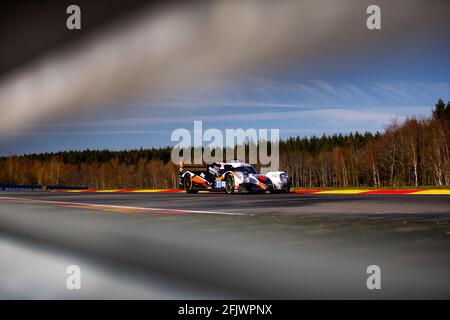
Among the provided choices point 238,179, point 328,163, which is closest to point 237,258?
point 238,179

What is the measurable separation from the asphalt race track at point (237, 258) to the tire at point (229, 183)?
1583cm

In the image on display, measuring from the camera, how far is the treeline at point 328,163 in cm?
7812

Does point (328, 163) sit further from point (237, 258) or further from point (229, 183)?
point (237, 258)

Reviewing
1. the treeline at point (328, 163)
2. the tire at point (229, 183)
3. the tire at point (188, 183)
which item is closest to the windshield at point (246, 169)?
the tire at point (229, 183)

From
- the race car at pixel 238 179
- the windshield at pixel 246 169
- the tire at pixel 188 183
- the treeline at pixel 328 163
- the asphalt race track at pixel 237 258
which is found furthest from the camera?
the treeline at pixel 328 163

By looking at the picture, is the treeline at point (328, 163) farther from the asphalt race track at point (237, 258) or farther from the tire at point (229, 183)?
the asphalt race track at point (237, 258)

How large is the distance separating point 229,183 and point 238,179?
98 cm

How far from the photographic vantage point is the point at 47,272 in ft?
21.7

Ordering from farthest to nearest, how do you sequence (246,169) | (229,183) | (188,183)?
(188,183), (229,183), (246,169)

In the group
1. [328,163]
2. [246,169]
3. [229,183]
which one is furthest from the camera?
[328,163]

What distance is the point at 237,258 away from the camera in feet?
22.9
